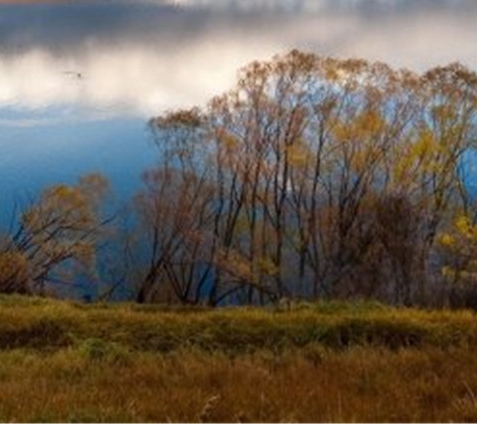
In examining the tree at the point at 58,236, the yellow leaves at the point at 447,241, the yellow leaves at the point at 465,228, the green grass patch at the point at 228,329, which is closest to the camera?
the green grass patch at the point at 228,329

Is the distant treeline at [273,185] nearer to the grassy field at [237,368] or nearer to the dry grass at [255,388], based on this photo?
the grassy field at [237,368]

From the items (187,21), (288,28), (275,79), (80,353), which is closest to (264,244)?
(275,79)

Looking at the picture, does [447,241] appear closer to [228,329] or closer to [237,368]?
[228,329]

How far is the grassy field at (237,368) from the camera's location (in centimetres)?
461

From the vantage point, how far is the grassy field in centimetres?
461

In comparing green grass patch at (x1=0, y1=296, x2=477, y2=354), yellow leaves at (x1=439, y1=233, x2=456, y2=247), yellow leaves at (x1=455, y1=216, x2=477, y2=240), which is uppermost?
yellow leaves at (x1=455, y1=216, x2=477, y2=240)

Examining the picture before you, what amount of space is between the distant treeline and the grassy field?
1866 cm

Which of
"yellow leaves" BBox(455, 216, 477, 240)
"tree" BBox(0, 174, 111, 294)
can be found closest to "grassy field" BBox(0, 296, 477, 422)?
"yellow leaves" BBox(455, 216, 477, 240)

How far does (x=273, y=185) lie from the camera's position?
34.6m

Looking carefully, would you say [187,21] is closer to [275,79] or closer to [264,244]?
[275,79]

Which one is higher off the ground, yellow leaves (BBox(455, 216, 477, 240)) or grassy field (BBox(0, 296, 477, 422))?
yellow leaves (BBox(455, 216, 477, 240))

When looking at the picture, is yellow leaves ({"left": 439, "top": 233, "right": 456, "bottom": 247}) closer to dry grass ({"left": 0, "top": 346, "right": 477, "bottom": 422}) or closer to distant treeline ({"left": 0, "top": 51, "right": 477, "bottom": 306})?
distant treeline ({"left": 0, "top": 51, "right": 477, "bottom": 306})

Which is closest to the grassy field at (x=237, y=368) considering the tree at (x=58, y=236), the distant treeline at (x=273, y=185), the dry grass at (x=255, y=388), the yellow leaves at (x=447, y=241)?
the dry grass at (x=255, y=388)

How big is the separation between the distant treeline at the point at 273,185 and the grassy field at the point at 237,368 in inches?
734
